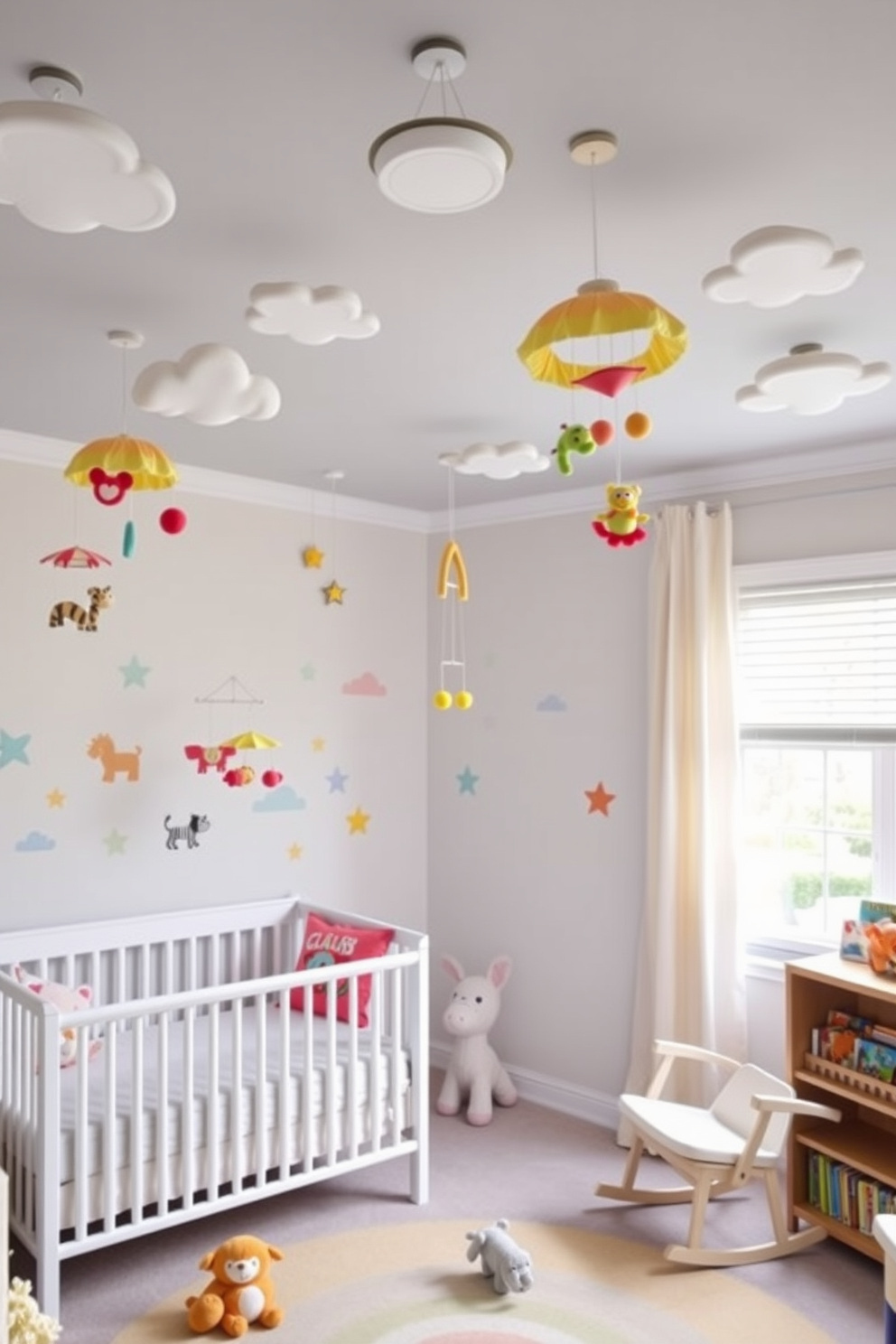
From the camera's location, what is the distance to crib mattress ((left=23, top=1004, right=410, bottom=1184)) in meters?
2.51

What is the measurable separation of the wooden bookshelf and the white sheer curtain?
0.40 meters

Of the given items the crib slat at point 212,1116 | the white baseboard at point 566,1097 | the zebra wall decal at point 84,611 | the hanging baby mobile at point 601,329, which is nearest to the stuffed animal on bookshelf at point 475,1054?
the white baseboard at point 566,1097

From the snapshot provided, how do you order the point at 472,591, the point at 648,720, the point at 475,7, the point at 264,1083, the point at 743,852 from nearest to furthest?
1. the point at 475,7
2. the point at 264,1083
3. the point at 743,852
4. the point at 648,720
5. the point at 472,591

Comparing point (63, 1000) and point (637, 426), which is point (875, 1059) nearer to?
point (637, 426)

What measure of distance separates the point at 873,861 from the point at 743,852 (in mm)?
385

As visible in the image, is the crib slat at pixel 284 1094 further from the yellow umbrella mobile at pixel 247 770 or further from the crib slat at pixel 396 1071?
the yellow umbrella mobile at pixel 247 770

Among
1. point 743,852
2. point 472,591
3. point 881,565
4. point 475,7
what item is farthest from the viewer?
point 472,591

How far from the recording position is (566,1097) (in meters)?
3.77

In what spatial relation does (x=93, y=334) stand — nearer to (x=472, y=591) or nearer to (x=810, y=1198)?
(x=472, y=591)

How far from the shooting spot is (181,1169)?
259 cm

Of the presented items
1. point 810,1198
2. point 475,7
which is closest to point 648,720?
point 810,1198

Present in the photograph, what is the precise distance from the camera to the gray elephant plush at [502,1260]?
97.5 inches

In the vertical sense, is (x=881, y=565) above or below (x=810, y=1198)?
above

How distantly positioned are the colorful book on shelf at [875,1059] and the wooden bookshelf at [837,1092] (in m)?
0.02
